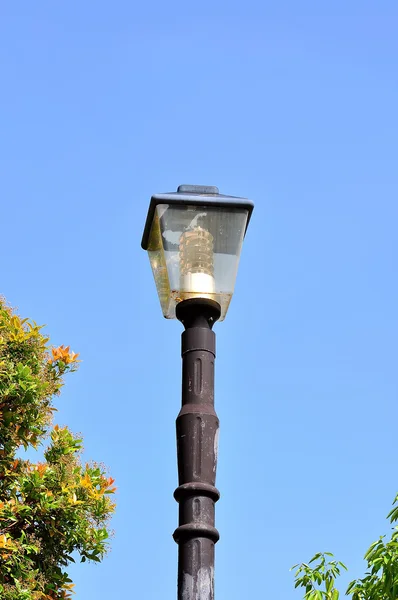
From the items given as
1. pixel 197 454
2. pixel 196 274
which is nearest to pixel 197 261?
Answer: pixel 196 274

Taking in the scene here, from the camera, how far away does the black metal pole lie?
4.49 m

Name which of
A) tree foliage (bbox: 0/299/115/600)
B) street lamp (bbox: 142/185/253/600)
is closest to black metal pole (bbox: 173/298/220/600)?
street lamp (bbox: 142/185/253/600)

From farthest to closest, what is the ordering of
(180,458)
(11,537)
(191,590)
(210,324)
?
(11,537) → (210,324) → (180,458) → (191,590)

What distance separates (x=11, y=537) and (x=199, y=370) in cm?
525

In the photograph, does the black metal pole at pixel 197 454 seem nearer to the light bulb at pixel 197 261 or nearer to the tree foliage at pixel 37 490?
the light bulb at pixel 197 261

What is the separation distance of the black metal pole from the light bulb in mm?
82

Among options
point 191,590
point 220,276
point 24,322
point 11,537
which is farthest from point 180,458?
point 24,322

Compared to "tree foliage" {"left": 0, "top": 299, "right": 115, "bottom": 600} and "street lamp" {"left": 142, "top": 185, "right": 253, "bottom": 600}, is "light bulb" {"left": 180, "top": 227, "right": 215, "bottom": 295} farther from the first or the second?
"tree foliage" {"left": 0, "top": 299, "right": 115, "bottom": 600}

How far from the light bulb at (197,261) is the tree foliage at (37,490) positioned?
16.4 feet

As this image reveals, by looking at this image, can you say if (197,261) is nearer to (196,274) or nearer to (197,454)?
(196,274)

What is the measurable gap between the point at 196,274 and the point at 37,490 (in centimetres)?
516

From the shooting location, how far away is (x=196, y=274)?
5262mm

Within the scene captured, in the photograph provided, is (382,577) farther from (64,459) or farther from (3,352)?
(3,352)

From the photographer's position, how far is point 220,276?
5297 millimetres
